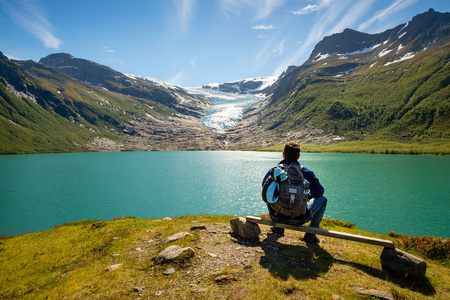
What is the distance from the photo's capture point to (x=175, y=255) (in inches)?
338

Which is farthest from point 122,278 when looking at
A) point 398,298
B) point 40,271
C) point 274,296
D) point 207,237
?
point 398,298

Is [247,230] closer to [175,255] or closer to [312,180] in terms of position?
[175,255]

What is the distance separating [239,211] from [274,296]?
99.9ft

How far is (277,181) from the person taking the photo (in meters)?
8.52

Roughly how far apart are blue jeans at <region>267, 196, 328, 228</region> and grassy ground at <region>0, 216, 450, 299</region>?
1.35 metres

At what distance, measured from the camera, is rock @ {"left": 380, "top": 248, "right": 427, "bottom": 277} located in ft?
23.1

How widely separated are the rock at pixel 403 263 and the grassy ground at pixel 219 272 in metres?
0.27

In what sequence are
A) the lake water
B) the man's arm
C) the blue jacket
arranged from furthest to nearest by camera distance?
the lake water
the man's arm
the blue jacket

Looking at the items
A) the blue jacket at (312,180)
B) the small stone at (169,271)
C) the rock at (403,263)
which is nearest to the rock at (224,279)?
the small stone at (169,271)

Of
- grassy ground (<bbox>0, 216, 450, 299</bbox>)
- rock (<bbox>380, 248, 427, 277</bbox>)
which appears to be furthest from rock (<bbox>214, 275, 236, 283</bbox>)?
rock (<bbox>380, 248, 427, 277</bbox>)

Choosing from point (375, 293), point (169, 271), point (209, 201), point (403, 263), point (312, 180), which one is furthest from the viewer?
point (209, 201)

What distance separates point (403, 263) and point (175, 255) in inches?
346

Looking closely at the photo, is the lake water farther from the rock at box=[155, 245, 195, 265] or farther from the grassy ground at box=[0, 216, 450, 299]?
the rock at box=[155, 245, 195, 265]

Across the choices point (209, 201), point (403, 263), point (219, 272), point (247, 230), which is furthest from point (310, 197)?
→ point (209, 201)
